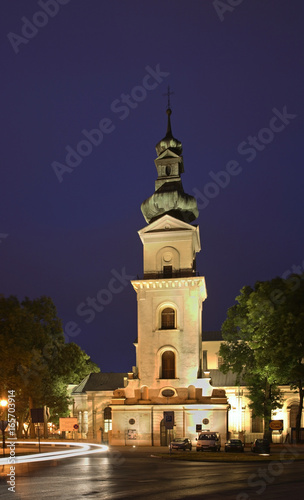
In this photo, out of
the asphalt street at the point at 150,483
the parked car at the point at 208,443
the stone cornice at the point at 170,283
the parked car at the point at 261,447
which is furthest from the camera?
the stone cornice at the point at 170,283

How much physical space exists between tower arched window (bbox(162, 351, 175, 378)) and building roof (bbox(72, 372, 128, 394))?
62.1 feet

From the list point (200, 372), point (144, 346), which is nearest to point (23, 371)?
point (144, 346)

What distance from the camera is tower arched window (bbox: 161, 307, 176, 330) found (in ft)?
183

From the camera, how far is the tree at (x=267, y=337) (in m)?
42.2

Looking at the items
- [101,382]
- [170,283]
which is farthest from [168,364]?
[101,382]

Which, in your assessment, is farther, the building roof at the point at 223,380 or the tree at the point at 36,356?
the building roof at the point at 223,380

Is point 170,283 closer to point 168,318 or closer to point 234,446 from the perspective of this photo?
point 168,318

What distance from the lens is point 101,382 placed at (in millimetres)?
73625

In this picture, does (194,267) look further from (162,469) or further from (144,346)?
(162,469)

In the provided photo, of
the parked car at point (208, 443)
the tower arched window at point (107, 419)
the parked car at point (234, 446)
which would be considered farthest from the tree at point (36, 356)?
the parked car at point (234, 446)

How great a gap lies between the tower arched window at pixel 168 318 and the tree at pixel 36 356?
11788 millimetres

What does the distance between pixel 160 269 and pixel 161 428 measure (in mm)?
15429

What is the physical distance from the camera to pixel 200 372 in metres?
54.6

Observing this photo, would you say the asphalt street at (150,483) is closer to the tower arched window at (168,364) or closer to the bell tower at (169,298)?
the bell tower at (169,298)
